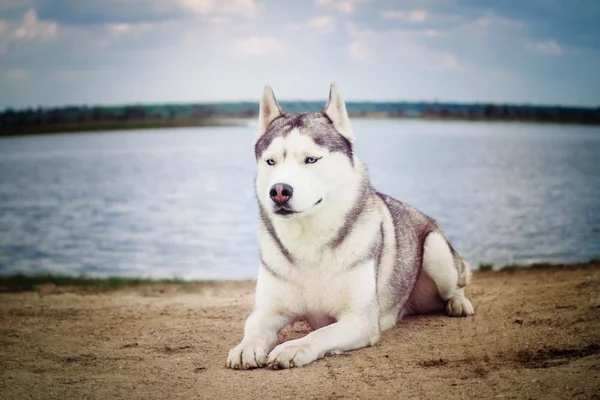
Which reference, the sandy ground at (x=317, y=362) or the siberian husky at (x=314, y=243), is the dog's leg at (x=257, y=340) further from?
the sandy ground at (x=317, y=362)

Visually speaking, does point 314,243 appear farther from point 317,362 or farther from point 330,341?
point 317,362

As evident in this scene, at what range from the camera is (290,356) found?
5.62 meters

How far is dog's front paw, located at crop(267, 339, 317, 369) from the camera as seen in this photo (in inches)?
221

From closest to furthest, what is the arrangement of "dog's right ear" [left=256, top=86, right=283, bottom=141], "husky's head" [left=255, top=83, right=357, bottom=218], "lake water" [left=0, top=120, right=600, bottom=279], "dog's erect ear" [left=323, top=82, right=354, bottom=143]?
"husky's head" [left=255, top=83, right=357, bottom=218] < "dog's erect ear" [left=323, top=82, right=354, bottom=143] < "dog's right ear" [left=256, top=86, right=283, bottom=141] < "lake water" [left=0, top=120, right=600, bottom=279]

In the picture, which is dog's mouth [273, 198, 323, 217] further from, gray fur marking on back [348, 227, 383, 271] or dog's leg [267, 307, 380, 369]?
dog's leg [267, 307, 380, 369]

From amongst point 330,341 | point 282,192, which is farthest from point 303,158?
point 330,341

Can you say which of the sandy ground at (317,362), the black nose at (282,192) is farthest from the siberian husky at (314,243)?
the sandy ground at (317,362)

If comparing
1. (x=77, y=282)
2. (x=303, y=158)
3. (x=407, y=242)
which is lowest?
(x=77, y=282)

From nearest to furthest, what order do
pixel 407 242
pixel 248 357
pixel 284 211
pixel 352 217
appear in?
1. pixel 284 211
2. pixel 248 357
3. pixel 352 217
4. pixel 407 242

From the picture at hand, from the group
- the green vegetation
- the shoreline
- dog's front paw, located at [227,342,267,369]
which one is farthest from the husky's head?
the green vegetation

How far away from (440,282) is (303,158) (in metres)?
2.67

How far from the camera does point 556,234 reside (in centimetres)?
1778

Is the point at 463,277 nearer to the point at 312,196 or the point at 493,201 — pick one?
the point at 312,196

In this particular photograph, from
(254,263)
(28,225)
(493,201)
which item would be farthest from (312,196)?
(493,201)
